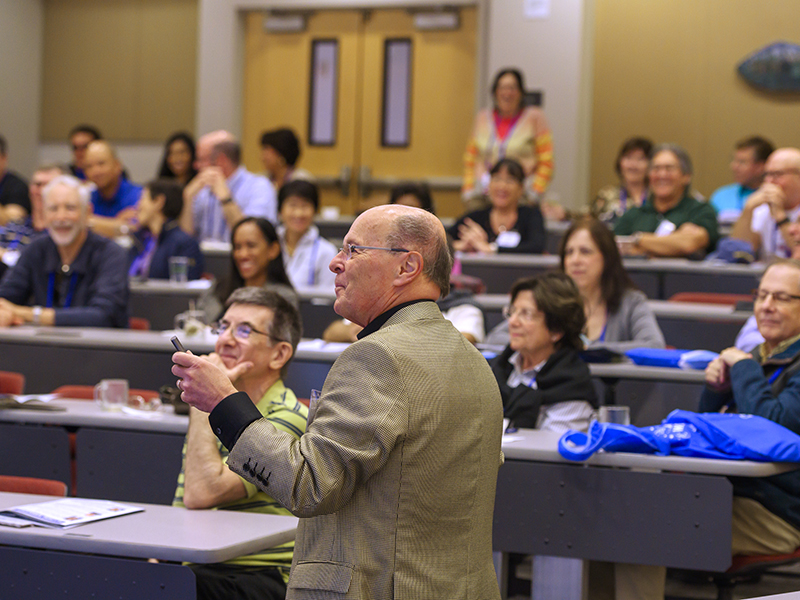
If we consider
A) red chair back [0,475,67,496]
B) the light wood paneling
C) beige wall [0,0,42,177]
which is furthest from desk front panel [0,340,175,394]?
beige wall [0,0,42,177]

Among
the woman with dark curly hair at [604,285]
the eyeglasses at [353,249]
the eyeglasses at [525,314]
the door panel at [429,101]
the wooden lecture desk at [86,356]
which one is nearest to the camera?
the eyeglasses at [353,249]

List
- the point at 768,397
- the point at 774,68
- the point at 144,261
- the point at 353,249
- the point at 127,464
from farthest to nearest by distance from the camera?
the point at 774,68, the point at 144,261, the point at 127,464, the point at 768,397, the point at 353,249

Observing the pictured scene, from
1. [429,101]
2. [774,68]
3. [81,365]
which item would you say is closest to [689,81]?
[774,68]

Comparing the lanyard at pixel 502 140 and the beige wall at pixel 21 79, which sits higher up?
the beige wall at pixel 21 79

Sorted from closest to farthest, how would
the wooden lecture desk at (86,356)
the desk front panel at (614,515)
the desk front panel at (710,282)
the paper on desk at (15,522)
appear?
the paper on desk at (15,522) → the desk front panel at (614,515) → the wooden lecture desk at (86,356) → the desk front panel at (710,282)

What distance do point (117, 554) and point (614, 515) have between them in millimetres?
1359

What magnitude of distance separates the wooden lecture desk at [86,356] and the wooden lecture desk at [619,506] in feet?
4.20

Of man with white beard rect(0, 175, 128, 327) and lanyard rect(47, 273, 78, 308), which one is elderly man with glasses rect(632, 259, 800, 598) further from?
lanyard rect(47, 273, 78, 308)

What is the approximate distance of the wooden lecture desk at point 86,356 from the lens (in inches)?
153

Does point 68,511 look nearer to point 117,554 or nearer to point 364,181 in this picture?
point 117,554

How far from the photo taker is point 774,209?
5.20 meters

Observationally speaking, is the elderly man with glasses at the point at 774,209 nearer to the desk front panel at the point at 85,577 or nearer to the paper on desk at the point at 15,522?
the desk front panel at the point at 85,577

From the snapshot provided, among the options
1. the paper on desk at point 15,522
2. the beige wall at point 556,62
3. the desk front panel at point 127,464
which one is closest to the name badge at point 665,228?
the beige wall at point 556,62

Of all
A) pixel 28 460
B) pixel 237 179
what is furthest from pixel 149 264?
pixel 28 460
